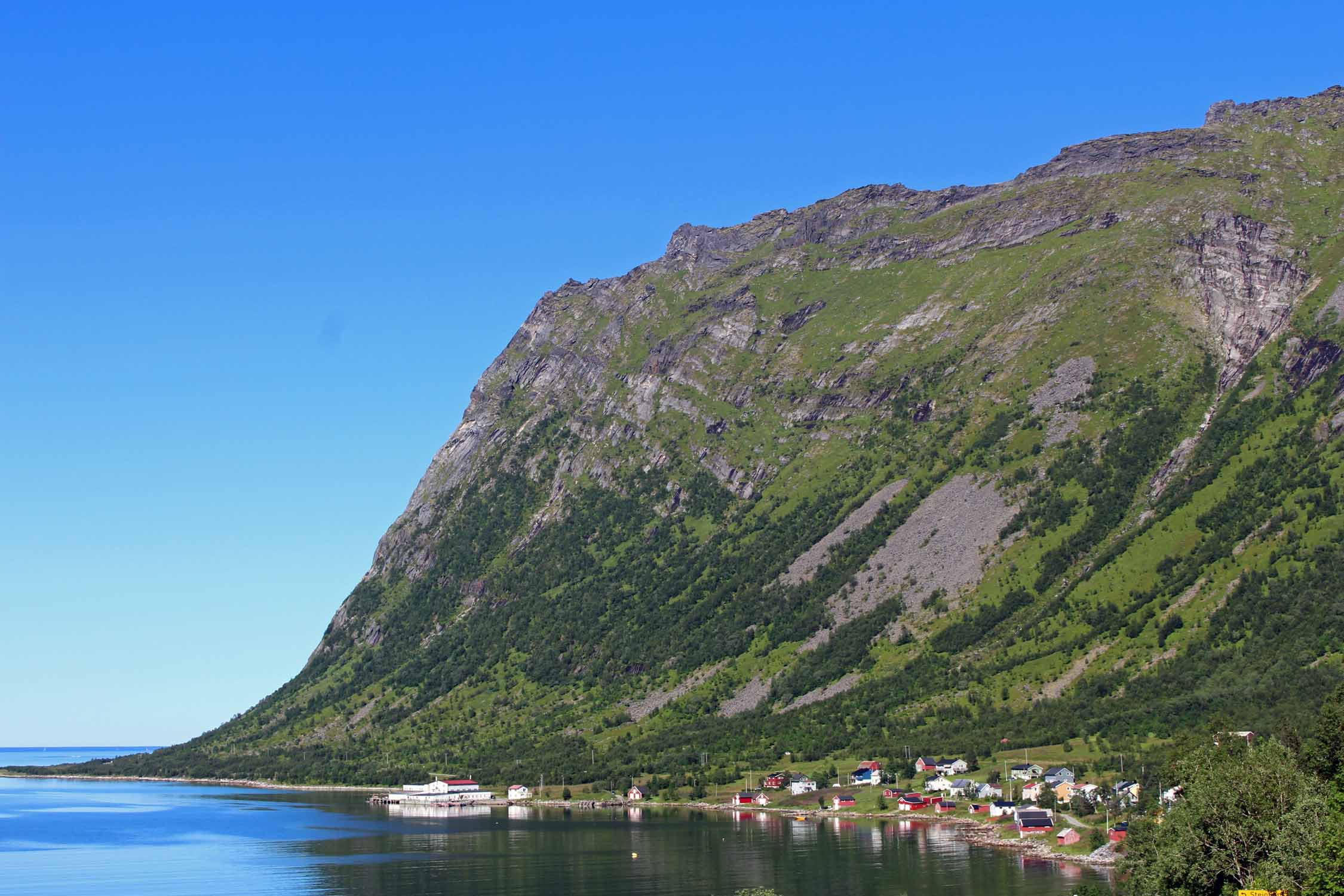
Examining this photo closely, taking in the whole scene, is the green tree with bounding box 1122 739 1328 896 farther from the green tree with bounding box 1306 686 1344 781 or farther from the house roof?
the house roof

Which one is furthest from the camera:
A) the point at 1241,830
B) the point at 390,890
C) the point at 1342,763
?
the point at 390,890

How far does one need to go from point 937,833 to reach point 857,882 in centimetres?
5304

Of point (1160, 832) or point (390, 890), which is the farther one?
point (390, 890)

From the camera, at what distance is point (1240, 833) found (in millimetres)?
102438

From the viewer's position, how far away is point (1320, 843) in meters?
89.4

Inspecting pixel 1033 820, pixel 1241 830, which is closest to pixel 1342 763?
pixel 1241 830

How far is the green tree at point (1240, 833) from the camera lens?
96188mm

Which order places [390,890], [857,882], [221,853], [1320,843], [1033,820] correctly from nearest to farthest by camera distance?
[1320,843]
[857,882]
[390,890]
[1033,820]
[221,853]

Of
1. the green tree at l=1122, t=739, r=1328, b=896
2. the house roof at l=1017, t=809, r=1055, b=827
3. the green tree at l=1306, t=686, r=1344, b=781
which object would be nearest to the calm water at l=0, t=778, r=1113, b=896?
the house roof at l=1017, t=809, r=1055, b=827

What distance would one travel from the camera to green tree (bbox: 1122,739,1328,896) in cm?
9619

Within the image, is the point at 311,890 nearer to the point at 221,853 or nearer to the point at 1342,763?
the point at 221,853

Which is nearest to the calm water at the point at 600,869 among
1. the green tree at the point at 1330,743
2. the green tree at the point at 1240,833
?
the green tree at the point at 1240,833

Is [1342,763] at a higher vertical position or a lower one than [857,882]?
higher

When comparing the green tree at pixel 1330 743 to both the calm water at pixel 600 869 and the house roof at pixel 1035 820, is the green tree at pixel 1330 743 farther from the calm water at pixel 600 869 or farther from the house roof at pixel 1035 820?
the house roof at pixel 1035 820
